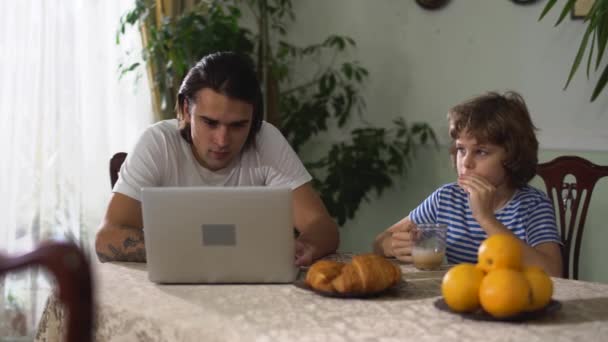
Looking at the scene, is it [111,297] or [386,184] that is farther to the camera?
[386,184]

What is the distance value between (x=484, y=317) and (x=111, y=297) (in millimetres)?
656

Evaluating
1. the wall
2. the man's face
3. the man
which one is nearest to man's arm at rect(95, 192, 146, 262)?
the man

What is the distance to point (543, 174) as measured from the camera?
2273mm

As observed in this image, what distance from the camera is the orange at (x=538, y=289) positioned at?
118cm

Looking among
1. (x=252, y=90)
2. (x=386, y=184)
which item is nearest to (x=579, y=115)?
(x=386, y=184)

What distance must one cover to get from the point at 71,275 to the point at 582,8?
2602mm

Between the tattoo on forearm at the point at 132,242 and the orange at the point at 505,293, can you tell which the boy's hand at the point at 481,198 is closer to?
the orange at the point at 505,293

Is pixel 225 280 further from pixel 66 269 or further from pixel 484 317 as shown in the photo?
pixel 66 269

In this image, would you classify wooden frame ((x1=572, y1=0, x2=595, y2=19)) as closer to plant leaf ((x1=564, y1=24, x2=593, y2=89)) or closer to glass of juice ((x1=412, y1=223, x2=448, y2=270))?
plant leaf ((x1=564, y1=24, x2=593, y2=89))

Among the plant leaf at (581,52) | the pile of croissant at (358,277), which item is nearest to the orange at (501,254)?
the pile of croissant at (358,277)

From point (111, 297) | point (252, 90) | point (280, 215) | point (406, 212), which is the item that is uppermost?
point (252, 90)

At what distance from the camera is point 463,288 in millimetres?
1211

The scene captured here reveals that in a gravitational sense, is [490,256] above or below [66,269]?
below

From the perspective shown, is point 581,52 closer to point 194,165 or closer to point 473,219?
point 473,219
